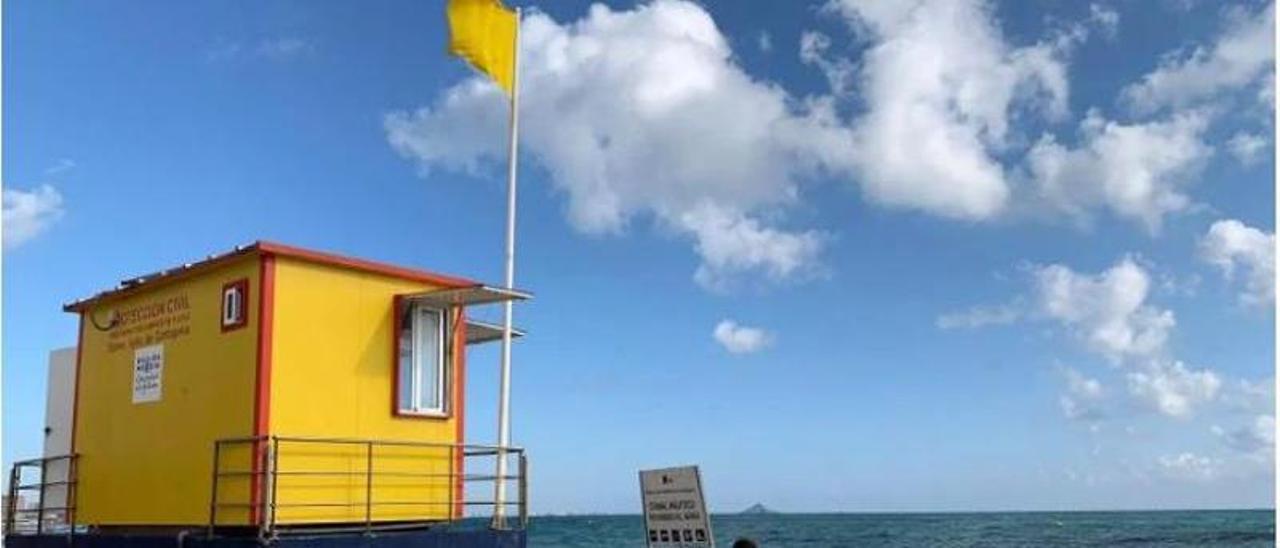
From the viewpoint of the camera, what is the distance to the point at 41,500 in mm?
15703

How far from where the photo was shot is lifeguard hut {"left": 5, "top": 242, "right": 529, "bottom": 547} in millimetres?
12727

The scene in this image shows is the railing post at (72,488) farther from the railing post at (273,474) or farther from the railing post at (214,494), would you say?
the railing post at (273,474)

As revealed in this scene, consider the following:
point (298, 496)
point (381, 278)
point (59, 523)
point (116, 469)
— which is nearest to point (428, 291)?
point (381, 278)

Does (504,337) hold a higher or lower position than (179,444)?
higher

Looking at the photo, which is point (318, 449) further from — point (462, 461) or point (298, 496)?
point (462, 461)

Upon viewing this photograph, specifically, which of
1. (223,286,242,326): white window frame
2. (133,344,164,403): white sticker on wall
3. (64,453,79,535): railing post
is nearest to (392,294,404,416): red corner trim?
(223,286,242,326): white window frame

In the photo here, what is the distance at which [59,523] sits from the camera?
15438 mm

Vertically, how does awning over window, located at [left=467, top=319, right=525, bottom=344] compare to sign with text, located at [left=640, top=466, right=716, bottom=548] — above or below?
above

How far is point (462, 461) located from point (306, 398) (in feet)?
6.38

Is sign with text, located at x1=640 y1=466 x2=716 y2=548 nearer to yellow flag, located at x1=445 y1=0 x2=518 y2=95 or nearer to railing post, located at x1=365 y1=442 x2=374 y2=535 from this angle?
railing post, located at x1=365 y1=442 x2=374 y2=535

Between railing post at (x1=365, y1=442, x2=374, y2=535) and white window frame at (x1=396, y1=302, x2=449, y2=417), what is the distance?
0.63 m

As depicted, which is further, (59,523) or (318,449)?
(59,523)

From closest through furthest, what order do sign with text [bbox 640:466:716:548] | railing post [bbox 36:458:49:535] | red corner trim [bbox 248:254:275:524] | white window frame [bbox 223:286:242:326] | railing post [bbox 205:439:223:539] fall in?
sign with text [bbox 640:466:716:548] → red corner trim [bbox 248:254:275:524] → railing post [bbox 205:439:223:539] → white window frame [bbox 223:286:242:326] → railing post [bbox 36:458:49:535]

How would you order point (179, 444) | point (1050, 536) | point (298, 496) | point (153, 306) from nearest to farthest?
point (298, 496), point (179, 444), point (153, 306), point (1050, 536)
